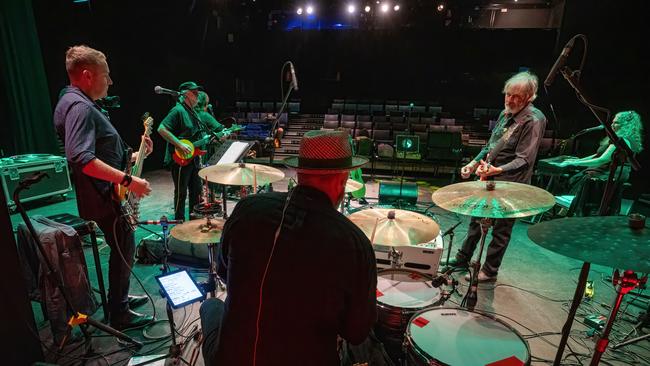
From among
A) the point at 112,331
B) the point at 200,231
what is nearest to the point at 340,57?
the point at 200,231

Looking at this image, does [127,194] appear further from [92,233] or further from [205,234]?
[205,234]

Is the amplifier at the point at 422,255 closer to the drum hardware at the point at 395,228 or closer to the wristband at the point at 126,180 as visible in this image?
the drum hardware at the point at 395,228

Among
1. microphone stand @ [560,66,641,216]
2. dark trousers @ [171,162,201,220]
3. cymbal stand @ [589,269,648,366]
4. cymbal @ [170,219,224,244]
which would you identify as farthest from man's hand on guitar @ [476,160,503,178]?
dark trousers @ [171,162,201,220]

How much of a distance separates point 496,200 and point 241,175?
1.94 meters

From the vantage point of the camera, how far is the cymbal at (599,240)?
1331mm

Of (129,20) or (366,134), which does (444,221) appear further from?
(129,20)

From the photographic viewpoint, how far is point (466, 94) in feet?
44.5

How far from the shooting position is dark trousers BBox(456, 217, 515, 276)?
3299 mm

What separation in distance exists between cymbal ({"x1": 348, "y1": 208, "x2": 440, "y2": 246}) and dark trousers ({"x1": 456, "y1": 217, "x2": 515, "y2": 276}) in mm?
1416

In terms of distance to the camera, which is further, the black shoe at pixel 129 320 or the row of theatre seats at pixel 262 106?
the row of theatre seats at pixel 262 106

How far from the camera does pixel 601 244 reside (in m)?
1.44

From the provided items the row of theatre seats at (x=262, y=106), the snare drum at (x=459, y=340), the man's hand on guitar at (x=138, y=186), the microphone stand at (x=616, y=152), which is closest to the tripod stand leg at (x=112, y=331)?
the man's hand on guitar at (x=138, y=186)

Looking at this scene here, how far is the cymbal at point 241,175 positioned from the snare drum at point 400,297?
1.21 metres

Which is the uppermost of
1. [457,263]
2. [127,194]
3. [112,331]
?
[127,194]
